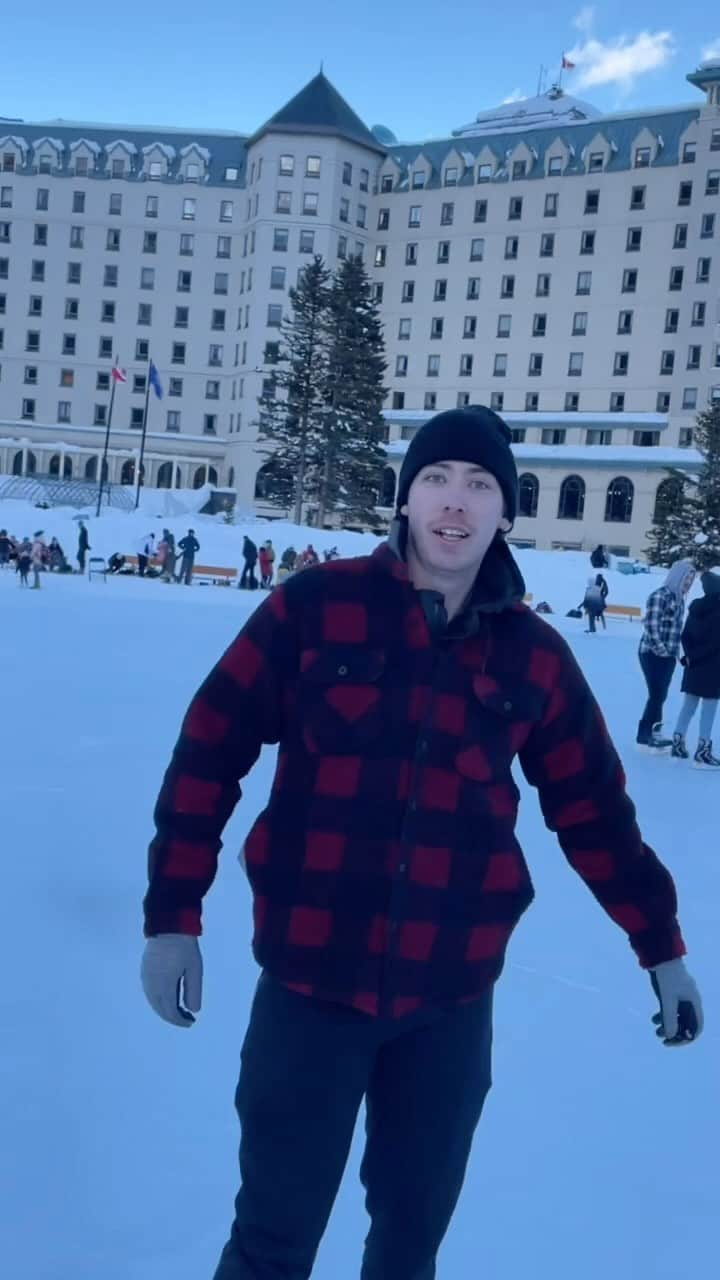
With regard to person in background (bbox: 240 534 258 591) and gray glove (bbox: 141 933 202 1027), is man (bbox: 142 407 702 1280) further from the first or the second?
person in background (bbox: 240 534 258 591)

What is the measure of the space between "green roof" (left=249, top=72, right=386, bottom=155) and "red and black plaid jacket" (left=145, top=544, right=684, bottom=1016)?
63.1m

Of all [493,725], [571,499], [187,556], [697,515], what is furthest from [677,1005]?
[571,499]

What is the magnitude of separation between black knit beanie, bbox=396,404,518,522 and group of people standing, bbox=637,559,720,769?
22.1ft

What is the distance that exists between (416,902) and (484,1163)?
1.25m

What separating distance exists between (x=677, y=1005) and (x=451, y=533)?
886 mm

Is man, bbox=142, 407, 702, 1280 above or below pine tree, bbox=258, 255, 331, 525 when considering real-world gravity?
below

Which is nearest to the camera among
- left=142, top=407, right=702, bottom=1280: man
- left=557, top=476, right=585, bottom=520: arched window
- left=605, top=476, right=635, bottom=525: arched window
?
left=142, top=407, right=702, bottom=1280: man

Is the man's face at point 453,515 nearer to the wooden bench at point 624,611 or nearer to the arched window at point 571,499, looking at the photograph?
the wooden bench at point 624,611

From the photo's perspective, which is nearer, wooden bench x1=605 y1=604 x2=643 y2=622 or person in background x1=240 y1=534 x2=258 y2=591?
person in background x1=240 y1=534 x2=258 y2=591

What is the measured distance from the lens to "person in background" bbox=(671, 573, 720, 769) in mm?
8523

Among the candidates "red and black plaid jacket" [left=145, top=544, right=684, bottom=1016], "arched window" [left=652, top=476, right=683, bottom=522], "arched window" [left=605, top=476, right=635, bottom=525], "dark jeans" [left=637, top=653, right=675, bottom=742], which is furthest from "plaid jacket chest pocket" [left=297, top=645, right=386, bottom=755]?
"arched window" [left=605, top=476, right=635, bottom=525]

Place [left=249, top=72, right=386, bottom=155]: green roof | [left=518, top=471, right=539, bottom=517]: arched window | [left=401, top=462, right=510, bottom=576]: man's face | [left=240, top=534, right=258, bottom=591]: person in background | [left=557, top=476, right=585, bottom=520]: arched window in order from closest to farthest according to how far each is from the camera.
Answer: [left=401, top=462, right=510, bottom=576]: man's face < [left=240, top=534, right=258, bottom=591]: person in background < [left=557, top=476, right=585, bottom=520]: arched window < [left=518, top=471, right=539, bottom=517]: arched window < [left=249, top=72, right=386, bottom=155]: green roof

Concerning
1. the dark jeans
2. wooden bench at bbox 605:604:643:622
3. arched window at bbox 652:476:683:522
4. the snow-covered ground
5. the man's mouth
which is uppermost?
arched window at bbox 652:476:683:522

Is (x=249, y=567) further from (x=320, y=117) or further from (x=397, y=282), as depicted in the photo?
(x=320, y=117)
